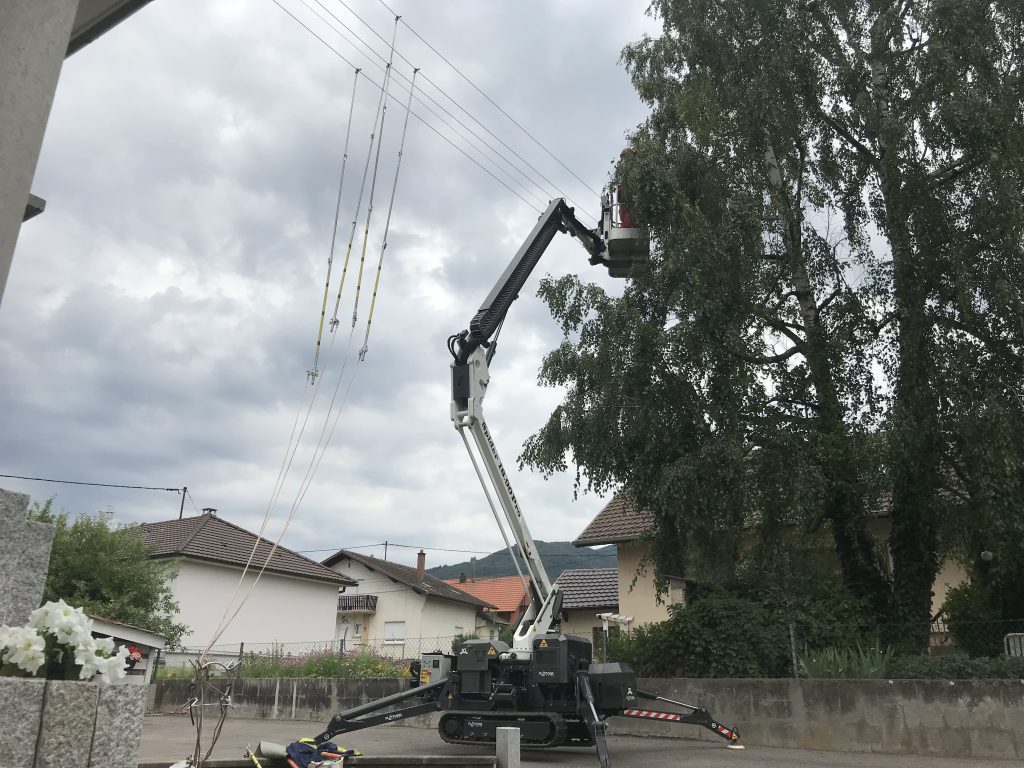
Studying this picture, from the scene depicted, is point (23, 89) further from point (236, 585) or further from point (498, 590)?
point (498, 590)

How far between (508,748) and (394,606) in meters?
36.6

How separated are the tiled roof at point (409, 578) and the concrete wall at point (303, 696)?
22.8 meters

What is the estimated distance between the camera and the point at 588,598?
98.3 feet

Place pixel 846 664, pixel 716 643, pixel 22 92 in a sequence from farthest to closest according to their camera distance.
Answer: pixel 716 643 → pixel 846 664 → pixel 22 92

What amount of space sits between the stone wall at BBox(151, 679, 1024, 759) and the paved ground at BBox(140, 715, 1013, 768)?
23 centimetres

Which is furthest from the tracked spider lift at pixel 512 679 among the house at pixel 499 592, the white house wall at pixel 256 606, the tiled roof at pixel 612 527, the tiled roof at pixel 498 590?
the tiled roof at pixel 498 590

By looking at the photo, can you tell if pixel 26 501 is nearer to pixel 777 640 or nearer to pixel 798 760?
pixel 798 760

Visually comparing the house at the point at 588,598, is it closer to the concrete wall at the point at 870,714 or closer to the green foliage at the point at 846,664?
the concrete wall at the point at 870,714

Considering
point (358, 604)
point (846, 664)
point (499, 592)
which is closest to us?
point (846, 664)

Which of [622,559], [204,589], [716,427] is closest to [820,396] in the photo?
[716,427]

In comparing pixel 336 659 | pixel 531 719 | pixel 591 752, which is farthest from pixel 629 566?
pixel 531 719

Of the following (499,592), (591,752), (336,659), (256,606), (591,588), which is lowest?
(591,752)

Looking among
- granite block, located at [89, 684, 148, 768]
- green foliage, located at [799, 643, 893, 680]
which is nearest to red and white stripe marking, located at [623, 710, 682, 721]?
green foliage, located at [799, 643, 893, 680]

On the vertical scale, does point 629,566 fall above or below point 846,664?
above
